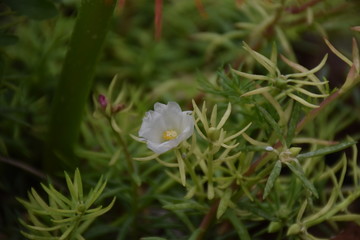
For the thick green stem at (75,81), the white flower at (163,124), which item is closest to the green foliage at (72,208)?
the white flower at (163,124)

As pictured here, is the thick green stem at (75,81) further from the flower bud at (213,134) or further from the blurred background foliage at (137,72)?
the flower bud at (213,134)

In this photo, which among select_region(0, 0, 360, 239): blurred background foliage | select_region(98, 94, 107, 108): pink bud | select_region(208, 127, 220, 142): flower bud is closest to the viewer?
select_region(208, 127, 220, 142): flower bud

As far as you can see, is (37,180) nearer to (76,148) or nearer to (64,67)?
(76,148)

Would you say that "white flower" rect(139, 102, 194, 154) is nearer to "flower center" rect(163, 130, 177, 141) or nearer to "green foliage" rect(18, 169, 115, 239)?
"flower center" rect(163, 130, 177, 141)

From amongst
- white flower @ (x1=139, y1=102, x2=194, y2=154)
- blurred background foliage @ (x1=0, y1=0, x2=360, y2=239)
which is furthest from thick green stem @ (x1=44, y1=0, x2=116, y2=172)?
white flower @ (x1=139, y1=102, x2=194, y2=154)

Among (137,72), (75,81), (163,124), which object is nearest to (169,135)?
(163,124)

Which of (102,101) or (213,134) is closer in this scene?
(213,134)

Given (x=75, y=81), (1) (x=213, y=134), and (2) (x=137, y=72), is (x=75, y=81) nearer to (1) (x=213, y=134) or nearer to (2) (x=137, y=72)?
(1) (x=213, y=134)
